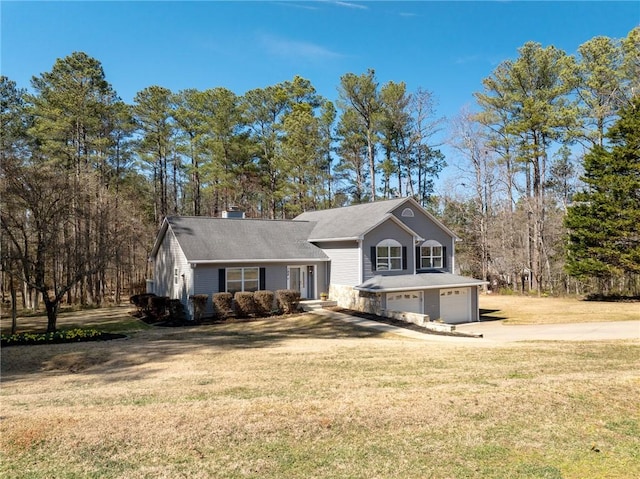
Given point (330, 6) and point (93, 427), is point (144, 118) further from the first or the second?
point (93, 427)

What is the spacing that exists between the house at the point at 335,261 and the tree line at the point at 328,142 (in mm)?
4955

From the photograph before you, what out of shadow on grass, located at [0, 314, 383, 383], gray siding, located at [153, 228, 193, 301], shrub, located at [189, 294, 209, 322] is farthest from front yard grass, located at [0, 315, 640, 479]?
gray siding, located at [153, 228, 193, 301]

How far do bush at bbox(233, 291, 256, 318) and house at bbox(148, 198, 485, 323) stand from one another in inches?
43.1

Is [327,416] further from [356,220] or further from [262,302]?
[356,220]

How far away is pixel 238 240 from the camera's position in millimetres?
22328

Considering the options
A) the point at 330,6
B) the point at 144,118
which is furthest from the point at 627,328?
the point at 144,118

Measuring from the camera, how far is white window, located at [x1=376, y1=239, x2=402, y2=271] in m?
22.1

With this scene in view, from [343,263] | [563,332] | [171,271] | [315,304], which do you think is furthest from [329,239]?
[563,332]

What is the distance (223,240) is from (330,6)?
12327mm

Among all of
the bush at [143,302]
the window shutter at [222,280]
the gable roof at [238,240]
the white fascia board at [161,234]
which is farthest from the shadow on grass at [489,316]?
the white fascia board at [161,234]

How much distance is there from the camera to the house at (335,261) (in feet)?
67.3

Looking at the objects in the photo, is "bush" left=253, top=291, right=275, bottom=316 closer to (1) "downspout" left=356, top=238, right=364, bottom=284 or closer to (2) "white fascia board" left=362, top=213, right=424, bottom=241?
(1) "downspout" left=356, top=238, right=364, bottom=284

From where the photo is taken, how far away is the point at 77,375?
31.8ft

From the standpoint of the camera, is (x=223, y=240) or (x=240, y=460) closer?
(x=240, y=460)
